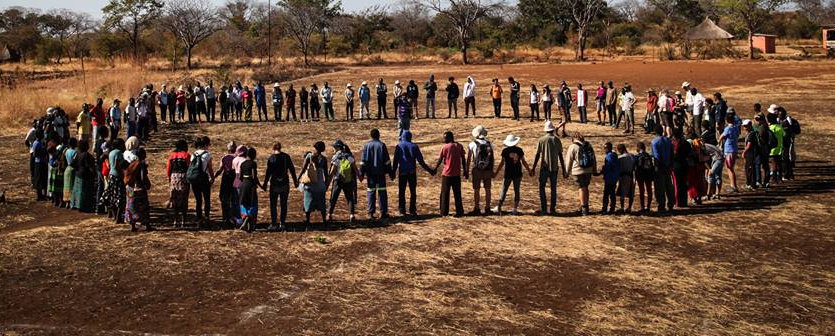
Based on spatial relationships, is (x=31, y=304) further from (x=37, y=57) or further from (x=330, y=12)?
(x=330, y=12)

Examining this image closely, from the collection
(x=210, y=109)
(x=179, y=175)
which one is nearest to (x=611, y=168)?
(x=179, y=175)

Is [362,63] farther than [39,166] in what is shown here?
Yes

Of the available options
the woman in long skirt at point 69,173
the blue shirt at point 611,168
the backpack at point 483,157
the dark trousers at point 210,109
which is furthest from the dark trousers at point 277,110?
the blue shirt at point 611,168

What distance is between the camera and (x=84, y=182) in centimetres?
1316

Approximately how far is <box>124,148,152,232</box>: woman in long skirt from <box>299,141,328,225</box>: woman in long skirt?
8.02 feet

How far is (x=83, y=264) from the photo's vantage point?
10.1m

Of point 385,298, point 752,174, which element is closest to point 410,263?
point 385,298

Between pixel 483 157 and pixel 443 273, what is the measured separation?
128 inches

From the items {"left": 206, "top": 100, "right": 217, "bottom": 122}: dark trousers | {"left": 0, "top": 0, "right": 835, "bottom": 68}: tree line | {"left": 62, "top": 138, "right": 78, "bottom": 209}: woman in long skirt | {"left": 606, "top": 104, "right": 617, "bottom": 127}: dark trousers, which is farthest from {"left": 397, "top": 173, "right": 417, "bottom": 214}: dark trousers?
{"left": 0, "top": 0, "right": 835, "bottom": 68}: tree line

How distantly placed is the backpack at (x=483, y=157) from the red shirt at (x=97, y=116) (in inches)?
446

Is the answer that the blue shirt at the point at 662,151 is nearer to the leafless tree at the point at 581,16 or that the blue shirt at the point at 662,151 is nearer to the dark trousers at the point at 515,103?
the dark trousers at the point at 515,103

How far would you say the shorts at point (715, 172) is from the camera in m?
13.7

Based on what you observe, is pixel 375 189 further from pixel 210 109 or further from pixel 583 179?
pixel 210 109

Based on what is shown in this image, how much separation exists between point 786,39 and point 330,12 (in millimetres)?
44845
